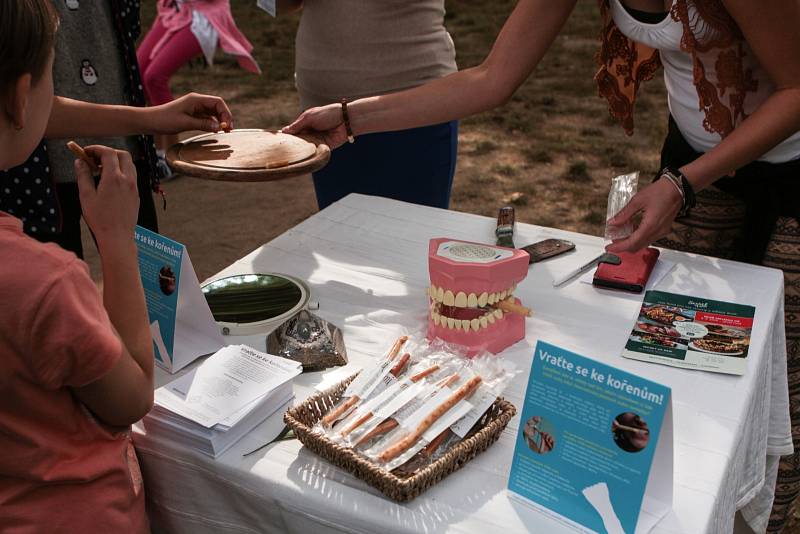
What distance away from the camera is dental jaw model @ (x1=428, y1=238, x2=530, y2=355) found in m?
1.25

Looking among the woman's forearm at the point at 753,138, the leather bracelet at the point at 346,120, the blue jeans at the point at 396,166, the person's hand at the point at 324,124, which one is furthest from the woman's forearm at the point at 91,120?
the woman's forearm at the point at 753,138

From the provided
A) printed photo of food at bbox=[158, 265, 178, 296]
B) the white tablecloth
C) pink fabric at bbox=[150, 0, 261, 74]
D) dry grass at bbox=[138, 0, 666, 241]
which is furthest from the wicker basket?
pink fabric at bbox=[150, 0, 261, 74]

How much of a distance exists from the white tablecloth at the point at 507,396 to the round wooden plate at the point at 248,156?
10.4 inches

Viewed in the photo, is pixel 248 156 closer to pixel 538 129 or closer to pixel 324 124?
pixel 324 124

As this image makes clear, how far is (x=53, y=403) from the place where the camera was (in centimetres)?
92

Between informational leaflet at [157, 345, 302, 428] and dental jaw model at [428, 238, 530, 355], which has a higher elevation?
dental jaw model at [428, 238, 530, 355]

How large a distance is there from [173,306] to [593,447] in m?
0.70

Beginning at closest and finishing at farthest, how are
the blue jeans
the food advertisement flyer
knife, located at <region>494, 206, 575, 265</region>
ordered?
the food advertisement flyer, knife, located at <region>494, 206, 575, 265</region>, the blue jeans

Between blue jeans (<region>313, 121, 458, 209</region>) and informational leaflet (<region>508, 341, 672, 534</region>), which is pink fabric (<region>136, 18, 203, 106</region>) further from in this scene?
informational leaflet (<region>508, 341, 672, 534</region>)

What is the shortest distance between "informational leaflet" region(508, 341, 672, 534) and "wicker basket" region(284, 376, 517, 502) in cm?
7

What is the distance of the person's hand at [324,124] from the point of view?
1.74m

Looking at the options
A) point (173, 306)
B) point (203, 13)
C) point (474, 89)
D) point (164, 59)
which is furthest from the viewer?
point (203, 13)

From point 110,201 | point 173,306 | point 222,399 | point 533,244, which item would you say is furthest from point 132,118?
point 533,244

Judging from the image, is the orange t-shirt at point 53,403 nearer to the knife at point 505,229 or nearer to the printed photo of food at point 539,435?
the printed photo of food at point 539,435
